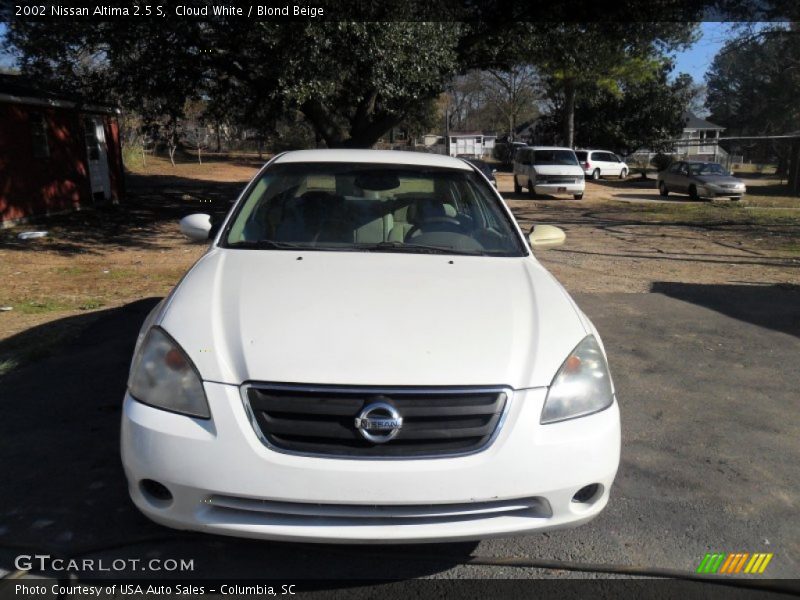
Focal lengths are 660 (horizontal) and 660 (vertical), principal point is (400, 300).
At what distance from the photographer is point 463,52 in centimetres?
1562

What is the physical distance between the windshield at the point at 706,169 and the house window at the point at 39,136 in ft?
66.3

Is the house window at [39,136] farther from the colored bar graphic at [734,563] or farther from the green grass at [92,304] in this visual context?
the colored bar graphic at [734,563]

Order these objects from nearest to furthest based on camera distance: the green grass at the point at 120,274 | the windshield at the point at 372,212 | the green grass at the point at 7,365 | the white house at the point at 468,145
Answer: the windshield at the point at 372,212, the green grass at the point at 7,365, the green grass at the point at 120,274, the white house at the point at 468,145

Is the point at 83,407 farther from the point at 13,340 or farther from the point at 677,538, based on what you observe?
the point at 677,538

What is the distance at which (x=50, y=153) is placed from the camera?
597 inches

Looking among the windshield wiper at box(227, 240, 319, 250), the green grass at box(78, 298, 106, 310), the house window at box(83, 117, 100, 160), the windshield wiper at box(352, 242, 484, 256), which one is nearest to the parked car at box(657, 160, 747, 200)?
the house window at box(83, 117, 100, 160)

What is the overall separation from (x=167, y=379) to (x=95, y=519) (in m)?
0.97

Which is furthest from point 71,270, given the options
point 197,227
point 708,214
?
point 708,214

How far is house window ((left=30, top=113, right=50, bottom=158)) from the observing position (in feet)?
48.0

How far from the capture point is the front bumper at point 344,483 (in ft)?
7.48

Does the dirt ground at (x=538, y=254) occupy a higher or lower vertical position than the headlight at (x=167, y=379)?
lower

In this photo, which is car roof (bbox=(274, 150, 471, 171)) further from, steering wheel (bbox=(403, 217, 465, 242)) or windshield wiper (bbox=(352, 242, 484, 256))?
windshield wiper (bbox=(352, 242, 484, 256))

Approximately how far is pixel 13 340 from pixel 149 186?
2090 cm

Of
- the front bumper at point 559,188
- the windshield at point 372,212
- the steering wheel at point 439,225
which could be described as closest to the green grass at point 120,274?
the windshield at point 372,212
